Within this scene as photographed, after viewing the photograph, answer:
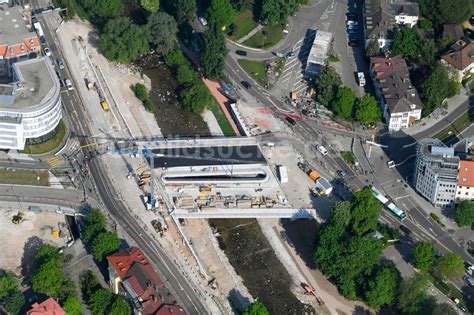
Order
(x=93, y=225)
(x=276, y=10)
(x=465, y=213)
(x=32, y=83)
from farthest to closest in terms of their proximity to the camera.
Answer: (x=276, y=10), (x=32, y=83), (x=465, y=213), (x=93, y=225)

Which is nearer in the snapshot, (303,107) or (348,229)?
(348,229)

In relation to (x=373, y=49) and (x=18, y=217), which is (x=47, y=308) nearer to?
(x=18, y=217)

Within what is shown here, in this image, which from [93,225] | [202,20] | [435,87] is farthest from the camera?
[202,20]

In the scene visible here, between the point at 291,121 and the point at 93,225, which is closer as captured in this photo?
the point at 93,225

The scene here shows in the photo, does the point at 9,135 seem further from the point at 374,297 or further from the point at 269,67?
the point at 374,297

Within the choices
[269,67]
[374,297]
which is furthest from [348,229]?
[269,67]

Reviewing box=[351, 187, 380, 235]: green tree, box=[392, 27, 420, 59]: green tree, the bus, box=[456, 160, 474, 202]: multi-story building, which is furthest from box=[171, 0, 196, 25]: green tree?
box=[456, 160, 474, 202]: multi-story building

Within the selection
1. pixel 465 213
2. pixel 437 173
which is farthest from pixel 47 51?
pixel 465 213

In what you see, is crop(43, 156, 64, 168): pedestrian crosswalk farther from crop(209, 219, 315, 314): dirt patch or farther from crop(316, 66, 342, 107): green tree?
crop(316, 66, 342, 107): green tree
